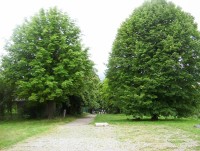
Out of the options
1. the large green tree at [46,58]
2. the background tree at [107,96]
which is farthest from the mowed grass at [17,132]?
the background tree at [107,96]

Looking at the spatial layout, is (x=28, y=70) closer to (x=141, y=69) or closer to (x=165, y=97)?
(x=141, y=69)

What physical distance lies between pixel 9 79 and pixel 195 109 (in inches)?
789

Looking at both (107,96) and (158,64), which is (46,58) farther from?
(107,96)

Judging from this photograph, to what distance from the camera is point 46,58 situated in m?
29.5

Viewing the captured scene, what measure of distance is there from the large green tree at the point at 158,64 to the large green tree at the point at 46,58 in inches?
177

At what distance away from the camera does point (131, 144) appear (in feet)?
42.1

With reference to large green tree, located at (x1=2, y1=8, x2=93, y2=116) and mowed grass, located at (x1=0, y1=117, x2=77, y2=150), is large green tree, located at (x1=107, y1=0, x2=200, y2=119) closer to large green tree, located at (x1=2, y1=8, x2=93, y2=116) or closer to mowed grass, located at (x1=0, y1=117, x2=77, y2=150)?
large green tree, located at (x1=2, y1=8, x2=93, y2=116)

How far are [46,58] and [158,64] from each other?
11.2 m

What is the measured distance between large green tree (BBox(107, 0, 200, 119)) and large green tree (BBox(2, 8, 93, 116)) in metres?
4.49

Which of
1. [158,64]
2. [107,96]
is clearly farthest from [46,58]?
[107,96]

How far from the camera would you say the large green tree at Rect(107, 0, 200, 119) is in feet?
92.1

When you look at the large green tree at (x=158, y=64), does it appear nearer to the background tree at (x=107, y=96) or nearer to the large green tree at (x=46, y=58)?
the background tree at (x=107, y=96)

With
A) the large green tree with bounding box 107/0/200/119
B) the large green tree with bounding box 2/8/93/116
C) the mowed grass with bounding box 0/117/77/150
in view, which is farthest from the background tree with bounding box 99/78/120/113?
the mowed grass with bounding box 0/117/77/150

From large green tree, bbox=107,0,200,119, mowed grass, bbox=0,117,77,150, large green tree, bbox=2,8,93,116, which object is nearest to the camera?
mowed grass, bbox=0,117,77,150
